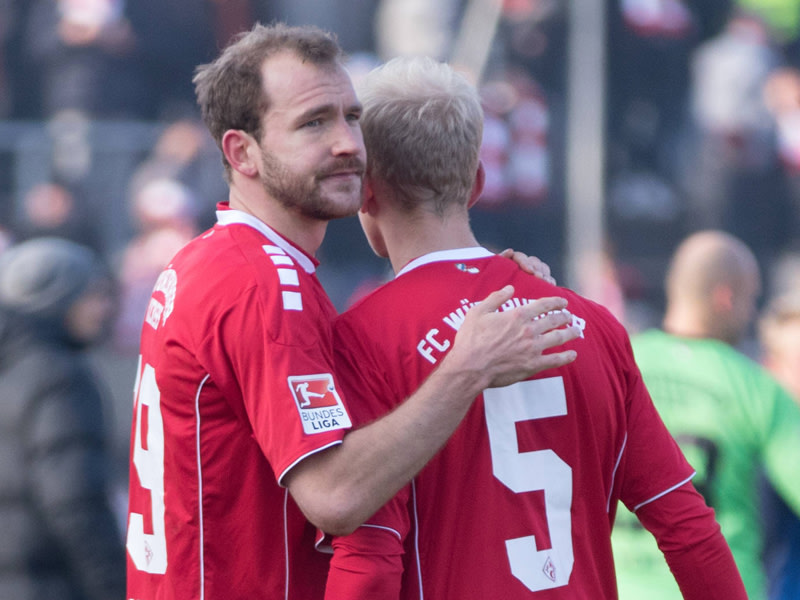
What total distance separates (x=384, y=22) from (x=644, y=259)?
2.83 meters

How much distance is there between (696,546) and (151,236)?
6253mm

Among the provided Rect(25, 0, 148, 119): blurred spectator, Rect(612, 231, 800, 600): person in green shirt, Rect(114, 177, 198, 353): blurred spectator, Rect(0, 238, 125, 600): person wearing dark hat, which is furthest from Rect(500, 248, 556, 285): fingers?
Rect(25, 0, 148, 119): blurred spectator

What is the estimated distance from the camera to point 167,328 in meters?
2.22

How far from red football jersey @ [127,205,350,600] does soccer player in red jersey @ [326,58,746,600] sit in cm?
15


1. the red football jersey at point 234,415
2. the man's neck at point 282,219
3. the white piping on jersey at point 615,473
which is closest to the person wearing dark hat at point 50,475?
the red football jersey at point 234,415

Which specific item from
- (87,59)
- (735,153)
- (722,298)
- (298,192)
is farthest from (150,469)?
(735,153)

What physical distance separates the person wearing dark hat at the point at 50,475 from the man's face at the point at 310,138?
1.47m

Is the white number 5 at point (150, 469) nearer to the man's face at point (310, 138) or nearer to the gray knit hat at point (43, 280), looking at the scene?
the man's face at point (310, 138)

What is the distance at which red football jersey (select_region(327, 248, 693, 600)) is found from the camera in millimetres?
2111

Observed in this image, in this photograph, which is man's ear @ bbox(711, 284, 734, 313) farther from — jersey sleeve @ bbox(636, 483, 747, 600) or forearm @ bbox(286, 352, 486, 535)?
forearm @ bbox(286, 352, 486, 535)

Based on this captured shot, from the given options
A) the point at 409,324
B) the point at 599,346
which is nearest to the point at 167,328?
the point at 409,324

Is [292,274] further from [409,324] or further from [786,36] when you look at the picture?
[786,36]

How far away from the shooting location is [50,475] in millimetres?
3396

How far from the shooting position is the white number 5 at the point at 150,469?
228cm
